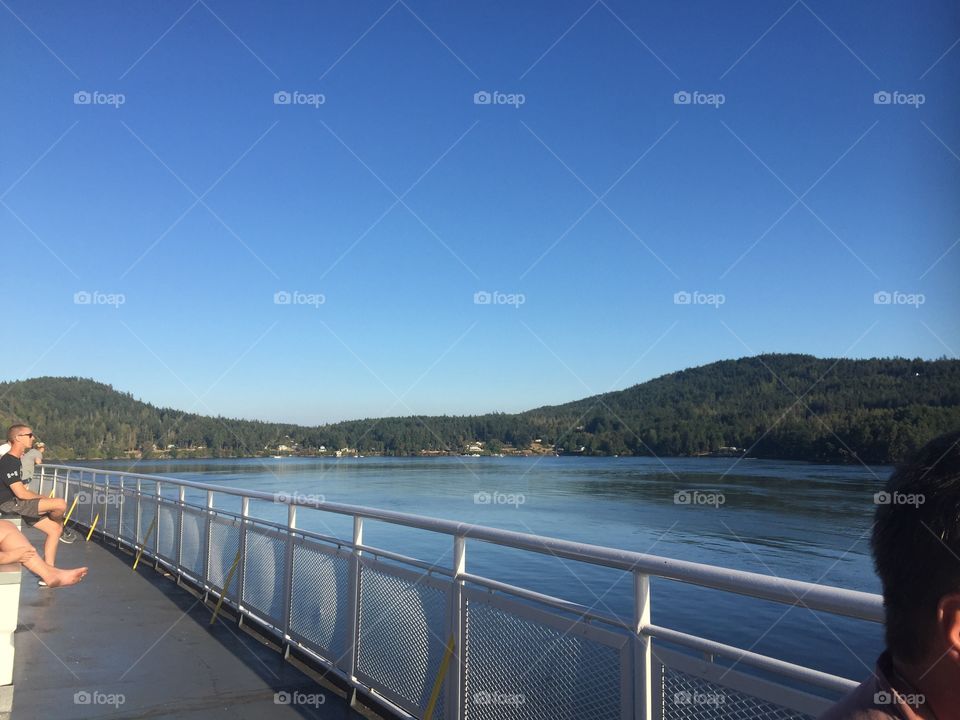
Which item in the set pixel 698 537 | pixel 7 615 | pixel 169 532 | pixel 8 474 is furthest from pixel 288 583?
pixel 698 537

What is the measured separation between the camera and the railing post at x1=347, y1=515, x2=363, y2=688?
4.80 metres

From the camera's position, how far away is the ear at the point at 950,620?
0.88m

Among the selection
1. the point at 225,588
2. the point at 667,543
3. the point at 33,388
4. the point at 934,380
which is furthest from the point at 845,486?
the point at 225,588

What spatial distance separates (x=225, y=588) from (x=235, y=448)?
60142mm

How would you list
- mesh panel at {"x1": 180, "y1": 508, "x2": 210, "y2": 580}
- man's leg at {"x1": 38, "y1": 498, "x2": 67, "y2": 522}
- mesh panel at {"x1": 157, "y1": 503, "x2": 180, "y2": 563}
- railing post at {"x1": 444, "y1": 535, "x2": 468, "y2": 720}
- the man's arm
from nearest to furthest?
railing post at {"x1": 444, "y1": 535, "x2": 468, "y2": 720}
the man's arm
man's leg at {"x1": 38, "y1": 498, "x2": 67, "y2": 522}
mesh panel at {"x1": 180, "y1": 508, "x2": 210, "y2": 580}
mesh panel at {"x1": 157, "y1": 503, "x2": 180, "y2": 563}

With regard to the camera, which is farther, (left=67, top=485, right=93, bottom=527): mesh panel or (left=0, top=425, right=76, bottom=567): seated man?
(left=67, top=485, right=93, bottom=527): mesh panel

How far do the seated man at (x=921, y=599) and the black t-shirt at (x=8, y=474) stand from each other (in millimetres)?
7634

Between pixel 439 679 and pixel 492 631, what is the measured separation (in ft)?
1.77

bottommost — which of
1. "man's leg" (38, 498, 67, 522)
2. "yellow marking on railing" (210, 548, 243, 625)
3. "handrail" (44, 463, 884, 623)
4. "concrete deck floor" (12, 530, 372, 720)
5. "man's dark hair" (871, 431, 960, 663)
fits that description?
"concrete deck floor" (12, 530, 372, 720)

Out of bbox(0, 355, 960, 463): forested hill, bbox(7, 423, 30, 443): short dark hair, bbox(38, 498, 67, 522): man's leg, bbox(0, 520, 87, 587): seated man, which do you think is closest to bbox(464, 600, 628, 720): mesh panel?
bbox(0, 520, 87, 587): seated man

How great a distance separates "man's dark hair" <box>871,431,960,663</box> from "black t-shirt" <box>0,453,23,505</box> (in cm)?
765

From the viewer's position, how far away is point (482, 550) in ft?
88.8

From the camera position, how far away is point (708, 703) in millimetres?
2533

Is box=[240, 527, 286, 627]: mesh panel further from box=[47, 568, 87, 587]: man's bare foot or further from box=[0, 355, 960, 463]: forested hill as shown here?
box=[0, 355, 960, 463]: forested hill
